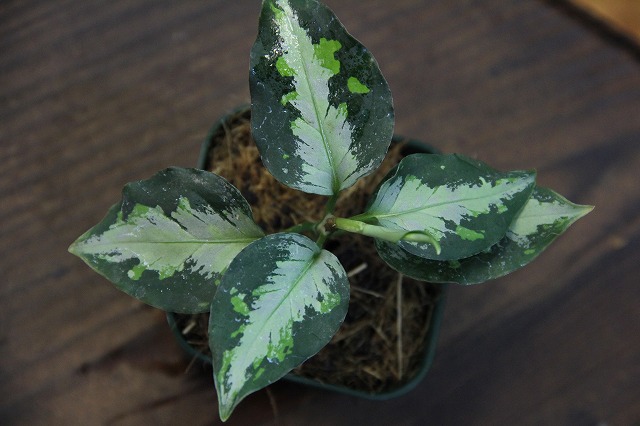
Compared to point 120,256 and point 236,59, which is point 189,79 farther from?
point 120,256

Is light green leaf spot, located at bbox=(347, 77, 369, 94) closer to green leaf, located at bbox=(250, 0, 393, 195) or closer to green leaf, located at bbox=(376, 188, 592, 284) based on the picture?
green leaf, located at bbox=(250, 0, 393, 195)

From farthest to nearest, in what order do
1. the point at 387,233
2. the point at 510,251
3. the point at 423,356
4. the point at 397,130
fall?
the point at 397,130 < the point at 423,356 < the point at 510,251 < the point at 387,233

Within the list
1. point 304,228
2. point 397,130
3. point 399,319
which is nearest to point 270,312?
point 304,228

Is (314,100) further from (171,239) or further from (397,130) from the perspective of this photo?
(397,130)

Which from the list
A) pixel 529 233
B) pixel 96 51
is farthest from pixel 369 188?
pixel 96 51

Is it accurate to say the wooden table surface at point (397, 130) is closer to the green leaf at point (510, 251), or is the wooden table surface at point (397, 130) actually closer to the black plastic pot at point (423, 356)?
the black plastic pot at point (423, 356)

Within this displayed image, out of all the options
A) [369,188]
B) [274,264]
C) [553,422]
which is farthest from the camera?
[553,422]

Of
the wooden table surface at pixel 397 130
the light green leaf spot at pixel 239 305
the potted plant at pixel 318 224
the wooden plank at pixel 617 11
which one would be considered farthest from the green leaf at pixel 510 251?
the wooden plank at pixel 617 11
